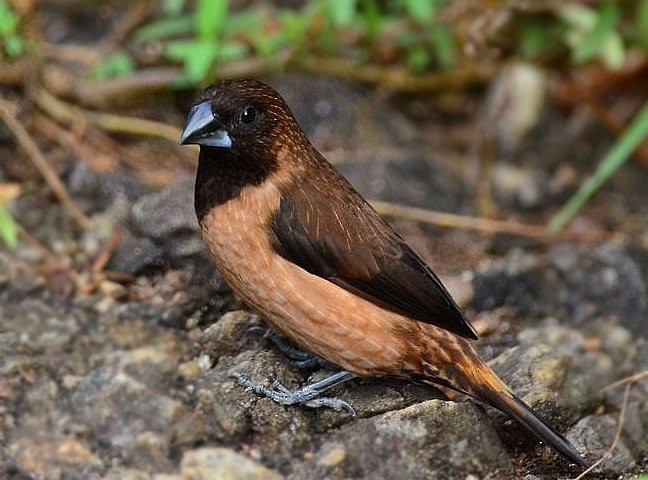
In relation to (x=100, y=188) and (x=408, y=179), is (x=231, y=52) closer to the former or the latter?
(x=100, y=188)

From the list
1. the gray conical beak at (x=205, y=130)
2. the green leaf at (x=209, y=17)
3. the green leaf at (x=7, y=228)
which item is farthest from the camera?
the green leaf at (x=209, y=17)

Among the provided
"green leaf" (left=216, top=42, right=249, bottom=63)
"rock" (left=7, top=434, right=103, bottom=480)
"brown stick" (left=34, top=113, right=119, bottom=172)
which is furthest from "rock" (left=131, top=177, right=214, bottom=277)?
"rock" (left=7, top=434, right=103, bottom=480)

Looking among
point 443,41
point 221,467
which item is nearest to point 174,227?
point 221,467

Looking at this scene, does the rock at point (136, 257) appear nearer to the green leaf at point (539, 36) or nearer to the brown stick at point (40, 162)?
the brown stick at point (40, 162)

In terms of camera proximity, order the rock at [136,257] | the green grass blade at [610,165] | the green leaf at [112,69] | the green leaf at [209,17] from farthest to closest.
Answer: the green grass blade at [610,165] → the green leaf at [112,69] → the green leaf at [209,17] → the rock at [136,257]

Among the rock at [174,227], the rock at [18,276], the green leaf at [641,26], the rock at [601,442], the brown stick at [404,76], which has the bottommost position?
the rock at [601,442]

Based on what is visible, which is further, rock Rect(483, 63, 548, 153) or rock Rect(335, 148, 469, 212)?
rock Rect(483, 63, 548, 153)

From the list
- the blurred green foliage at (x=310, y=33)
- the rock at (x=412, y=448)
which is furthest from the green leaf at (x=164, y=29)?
the rock at (x=412, y=448)

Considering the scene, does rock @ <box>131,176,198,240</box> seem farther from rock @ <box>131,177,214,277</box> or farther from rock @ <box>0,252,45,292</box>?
rock @ <box>0,252,45,292</box>
